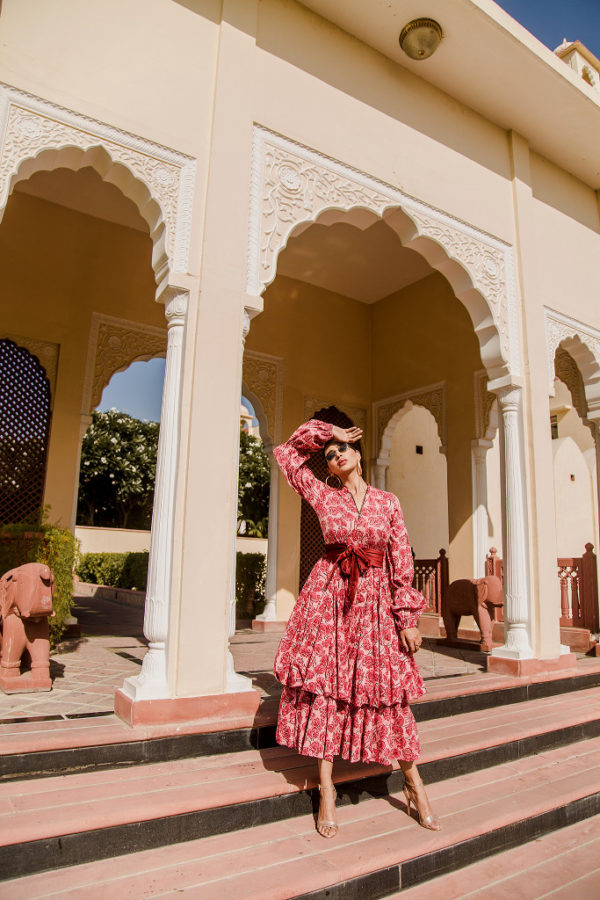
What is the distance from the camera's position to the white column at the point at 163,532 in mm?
2711

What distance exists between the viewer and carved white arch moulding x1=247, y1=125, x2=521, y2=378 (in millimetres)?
3436

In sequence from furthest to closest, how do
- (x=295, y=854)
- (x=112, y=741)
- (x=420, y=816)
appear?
(x=112, y=741)
(x=420, y=816)
(x=295, y=854)

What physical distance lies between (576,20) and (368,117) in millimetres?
1898

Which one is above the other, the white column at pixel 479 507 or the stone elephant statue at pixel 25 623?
the white column at pixel 479 507

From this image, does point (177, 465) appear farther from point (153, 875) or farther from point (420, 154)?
point (420, 154)

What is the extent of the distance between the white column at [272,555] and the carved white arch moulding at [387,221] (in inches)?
120

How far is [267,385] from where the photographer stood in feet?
23.3

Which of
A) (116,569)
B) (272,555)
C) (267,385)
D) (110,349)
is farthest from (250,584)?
(116,569)

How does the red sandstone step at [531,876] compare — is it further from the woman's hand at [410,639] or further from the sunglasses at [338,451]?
the sunglasses at [338,451]

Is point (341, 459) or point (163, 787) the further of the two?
point (341, 459)

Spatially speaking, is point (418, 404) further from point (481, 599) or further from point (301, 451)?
point (301, 451)

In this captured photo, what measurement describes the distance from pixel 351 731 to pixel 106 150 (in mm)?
2911

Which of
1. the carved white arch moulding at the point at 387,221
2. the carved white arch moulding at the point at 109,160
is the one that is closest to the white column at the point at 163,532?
the carved white arch moulding at the point at 109,160

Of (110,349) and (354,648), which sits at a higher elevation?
(110,349)
